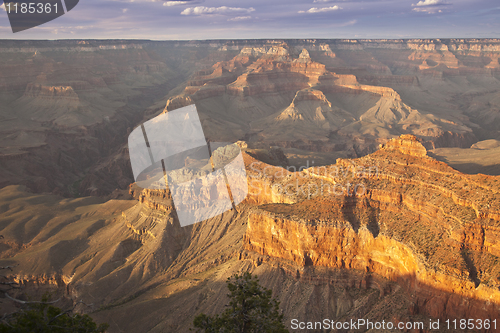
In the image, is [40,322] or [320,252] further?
[320,252]

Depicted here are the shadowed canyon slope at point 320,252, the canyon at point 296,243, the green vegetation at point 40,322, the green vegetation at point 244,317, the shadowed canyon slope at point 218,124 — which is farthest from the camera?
the shadowed canyon slope at point 218,124

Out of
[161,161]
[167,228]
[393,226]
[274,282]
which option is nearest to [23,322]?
[274,282]

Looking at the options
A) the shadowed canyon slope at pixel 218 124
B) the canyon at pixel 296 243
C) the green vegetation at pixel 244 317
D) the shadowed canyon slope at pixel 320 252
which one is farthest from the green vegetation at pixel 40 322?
the shadowed canyon slope at pixel 218 124

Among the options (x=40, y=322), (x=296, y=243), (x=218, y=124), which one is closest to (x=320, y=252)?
(x=296, y=243)

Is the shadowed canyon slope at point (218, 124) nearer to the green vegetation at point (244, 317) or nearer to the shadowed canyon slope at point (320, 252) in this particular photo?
the shadowed canyon slope at point (320, 252)

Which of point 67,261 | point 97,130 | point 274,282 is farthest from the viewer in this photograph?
point 97,130

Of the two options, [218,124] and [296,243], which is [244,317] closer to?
[296,243]

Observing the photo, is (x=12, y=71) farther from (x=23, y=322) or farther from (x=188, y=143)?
(x=23, y=322)

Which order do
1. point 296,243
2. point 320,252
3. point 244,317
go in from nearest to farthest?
point 244,317 → point 320,252 → point 296,243
